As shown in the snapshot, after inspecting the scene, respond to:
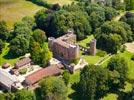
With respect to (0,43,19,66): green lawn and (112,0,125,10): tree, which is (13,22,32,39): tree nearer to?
(0,43,19,66): green lawn

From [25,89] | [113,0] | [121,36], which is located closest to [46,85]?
[25,89]

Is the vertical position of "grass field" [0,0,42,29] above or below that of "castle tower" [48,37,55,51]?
above

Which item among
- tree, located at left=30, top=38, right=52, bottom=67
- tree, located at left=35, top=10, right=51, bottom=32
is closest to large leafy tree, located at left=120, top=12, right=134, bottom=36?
tree, located at left=35, top=10, right=51, bottom=32

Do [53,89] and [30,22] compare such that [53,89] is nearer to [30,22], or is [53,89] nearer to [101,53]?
[101,53]

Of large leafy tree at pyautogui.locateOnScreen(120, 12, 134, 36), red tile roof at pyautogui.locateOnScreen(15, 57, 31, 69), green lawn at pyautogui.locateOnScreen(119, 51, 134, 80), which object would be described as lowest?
green lawn at pyautogui.locateOnScreen(119, 51, 134, 80)

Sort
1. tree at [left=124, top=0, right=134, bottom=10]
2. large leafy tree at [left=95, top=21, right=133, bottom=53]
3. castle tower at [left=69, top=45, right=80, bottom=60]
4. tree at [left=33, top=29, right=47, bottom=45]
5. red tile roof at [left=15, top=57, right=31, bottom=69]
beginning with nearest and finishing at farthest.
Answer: red tile roof at [left=15, top=57, right=31, bottom=69] → castle tower at [left=69, top=45, right=80, bottom=60] → large leafy tree at [left=95, top=21, right=133, bottom=53] → tree at [left=33, top=29, right=47, bottom=45] → tree at [left=124, top=0, right=134, bottom=10]

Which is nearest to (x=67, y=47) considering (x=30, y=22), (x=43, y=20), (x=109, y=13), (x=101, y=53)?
(x=101, y=53)

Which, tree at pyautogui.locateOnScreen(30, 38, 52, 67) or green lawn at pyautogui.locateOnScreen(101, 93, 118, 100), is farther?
tree at pyautogui.locateOnScreen(30, 38, 52, 67)
